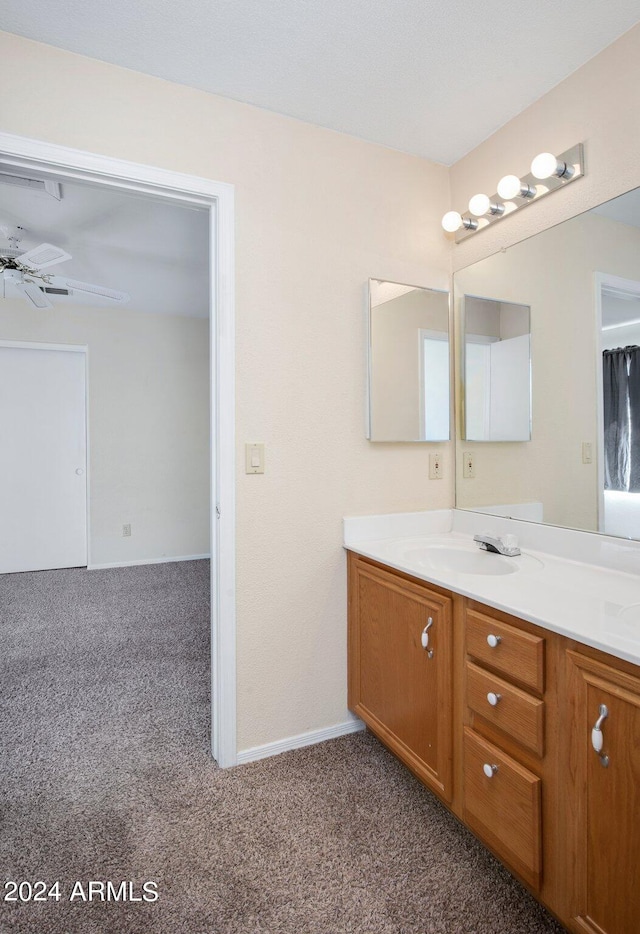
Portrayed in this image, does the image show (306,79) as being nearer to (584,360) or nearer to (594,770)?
(584,360)

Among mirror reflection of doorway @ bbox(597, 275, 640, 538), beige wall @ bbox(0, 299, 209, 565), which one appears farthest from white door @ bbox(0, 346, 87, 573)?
mirror reflection of doorway @ bbox(597, 275, 640, 538)

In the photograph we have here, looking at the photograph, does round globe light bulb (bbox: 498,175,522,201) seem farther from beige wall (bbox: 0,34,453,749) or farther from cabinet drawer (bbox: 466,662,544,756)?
cabinet drawer (bbox: 466,662,544,756)

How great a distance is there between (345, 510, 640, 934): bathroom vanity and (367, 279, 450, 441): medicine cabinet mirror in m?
0.53

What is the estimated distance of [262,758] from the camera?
1800 millimetres

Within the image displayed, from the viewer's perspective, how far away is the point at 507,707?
1.18 meters

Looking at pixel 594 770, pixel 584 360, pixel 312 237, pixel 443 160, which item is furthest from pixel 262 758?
pixel 443 160

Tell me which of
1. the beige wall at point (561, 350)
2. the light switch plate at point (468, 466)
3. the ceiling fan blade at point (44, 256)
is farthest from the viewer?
the ceiling fan blade at point (44, 256)

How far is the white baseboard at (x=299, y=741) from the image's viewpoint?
1785mm

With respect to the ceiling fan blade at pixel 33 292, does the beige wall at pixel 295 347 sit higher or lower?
lower

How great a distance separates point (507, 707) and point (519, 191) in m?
1.74

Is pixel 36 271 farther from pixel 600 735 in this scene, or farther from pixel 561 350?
pixel 600 735

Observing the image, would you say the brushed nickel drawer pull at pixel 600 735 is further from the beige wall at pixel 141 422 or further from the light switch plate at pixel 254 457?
the beige wall at pixel 141 422

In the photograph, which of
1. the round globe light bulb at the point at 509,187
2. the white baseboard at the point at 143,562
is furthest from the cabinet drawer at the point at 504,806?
the white baseboard at the point at 143,562

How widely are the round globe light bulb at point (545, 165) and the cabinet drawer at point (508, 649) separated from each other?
4.74 ft
